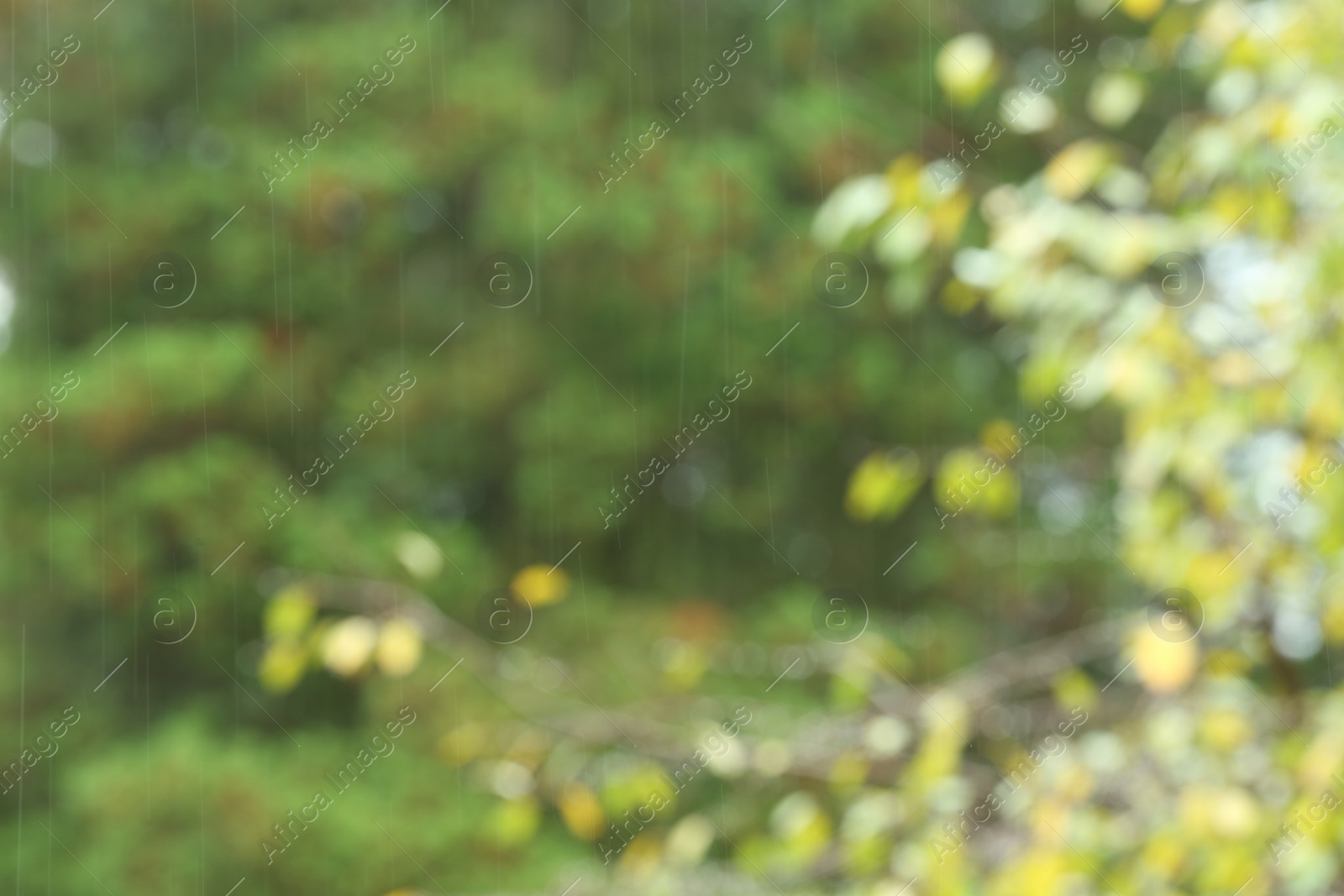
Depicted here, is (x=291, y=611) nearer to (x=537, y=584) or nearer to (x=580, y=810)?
(x=537, y=584)

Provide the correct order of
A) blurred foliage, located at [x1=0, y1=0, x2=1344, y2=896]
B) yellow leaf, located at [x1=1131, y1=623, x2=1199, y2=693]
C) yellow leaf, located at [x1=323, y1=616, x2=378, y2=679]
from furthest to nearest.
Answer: blurred foliage, located at [x1=0, y1=0, x2=1344, y2=896] < yellow leaf, located at [x1=323, y1=616, x2=378, y2=679] < yellow leaf, located at [x1=1131, y1=623, x2=1199, y2=693]

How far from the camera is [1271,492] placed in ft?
4.47

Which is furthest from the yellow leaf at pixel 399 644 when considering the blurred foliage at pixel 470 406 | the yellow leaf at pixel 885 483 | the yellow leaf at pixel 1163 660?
the blurred foliage at pixel 470 406

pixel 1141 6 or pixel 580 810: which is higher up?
pixel 1141 6

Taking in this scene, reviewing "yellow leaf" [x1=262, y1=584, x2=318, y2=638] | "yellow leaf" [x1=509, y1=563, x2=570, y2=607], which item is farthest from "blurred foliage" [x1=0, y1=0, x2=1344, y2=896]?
"yellow leaf" [x1=509, y1=563, x2=570, y2=607]

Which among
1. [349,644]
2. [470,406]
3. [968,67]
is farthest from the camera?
[470,406]

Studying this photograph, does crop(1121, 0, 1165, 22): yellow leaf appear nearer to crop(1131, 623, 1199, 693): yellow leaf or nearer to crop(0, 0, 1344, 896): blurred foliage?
crop(1131, 623, 1199, 693): yellow leaf

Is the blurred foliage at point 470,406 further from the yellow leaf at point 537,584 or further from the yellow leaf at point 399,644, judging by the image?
the yellow leaf at point 537,584

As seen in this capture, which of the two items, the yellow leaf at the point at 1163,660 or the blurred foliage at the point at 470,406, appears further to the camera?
the blurred foliage at the point at 470,406

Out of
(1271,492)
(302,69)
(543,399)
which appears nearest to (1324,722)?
(1271,492)

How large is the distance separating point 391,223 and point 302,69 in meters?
0.60

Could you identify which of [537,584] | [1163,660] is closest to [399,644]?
[537,584]

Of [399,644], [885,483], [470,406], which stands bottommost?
[470,406]

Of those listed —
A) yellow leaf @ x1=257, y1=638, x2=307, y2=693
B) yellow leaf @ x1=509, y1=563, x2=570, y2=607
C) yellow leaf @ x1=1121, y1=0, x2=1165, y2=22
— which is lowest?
yellow leaf @ x1=509, y1=563, x2=570, y2=607
